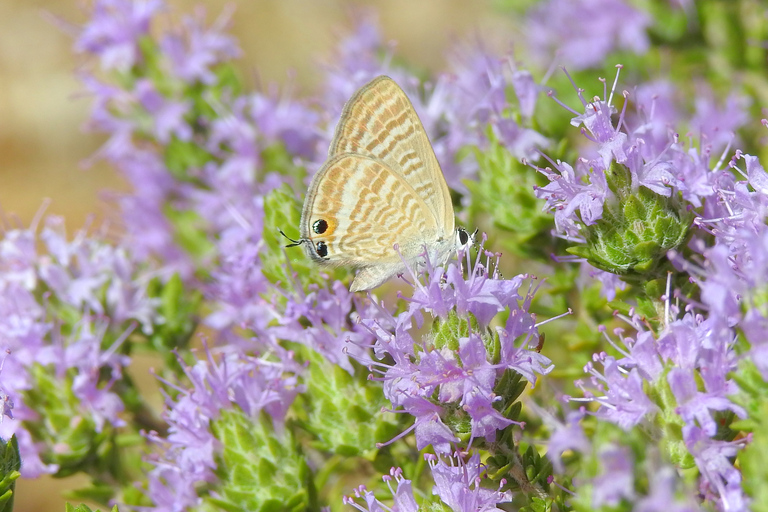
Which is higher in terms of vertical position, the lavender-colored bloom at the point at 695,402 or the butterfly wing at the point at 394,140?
the butterfly wing at the point at 394,140

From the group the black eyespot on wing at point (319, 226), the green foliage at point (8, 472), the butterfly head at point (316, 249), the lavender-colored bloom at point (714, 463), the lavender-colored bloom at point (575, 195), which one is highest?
the black eyespot on wing at point (319, 226)

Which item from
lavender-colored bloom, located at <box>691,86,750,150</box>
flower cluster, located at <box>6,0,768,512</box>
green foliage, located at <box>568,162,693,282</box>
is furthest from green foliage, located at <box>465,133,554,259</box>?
lavender-colored bloom, located at <box>691,86,750,150</box>

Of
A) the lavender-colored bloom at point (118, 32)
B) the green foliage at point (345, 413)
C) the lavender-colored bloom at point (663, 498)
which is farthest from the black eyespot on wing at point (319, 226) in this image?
the lavender-colored bloom at point (118, 32)

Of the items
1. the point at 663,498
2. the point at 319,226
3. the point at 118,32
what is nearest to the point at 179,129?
the point at 118,32

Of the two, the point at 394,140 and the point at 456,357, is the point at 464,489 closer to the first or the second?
the point at 456,357

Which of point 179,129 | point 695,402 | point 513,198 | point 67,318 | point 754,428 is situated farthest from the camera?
point 179,129

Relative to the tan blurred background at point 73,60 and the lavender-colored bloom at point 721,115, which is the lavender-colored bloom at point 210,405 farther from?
the tan blurred background at point 73,60
